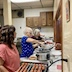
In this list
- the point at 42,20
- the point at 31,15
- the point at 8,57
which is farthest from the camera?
the point at 31,15

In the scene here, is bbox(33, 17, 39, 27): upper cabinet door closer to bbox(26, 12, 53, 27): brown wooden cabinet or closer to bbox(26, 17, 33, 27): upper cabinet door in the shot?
bbox(26, 12, 53, 27): brown wooden cabinet

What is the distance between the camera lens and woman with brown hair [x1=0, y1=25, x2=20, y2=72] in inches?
63.5

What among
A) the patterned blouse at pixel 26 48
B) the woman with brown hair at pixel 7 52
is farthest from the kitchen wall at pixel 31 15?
the woman with brown hair at pixel 7 52

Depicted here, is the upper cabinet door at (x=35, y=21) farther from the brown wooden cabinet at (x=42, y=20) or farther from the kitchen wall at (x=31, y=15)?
the kitchen wall at (x=31, y=15)

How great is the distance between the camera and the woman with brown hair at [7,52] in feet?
5.29

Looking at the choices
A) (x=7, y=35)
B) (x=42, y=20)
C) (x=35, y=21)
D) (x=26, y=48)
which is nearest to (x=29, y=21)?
(x=35, y=21)

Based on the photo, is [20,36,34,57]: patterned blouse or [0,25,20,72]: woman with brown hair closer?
[0,25,20,72]: woman with brown hair

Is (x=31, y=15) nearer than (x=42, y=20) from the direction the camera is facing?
No

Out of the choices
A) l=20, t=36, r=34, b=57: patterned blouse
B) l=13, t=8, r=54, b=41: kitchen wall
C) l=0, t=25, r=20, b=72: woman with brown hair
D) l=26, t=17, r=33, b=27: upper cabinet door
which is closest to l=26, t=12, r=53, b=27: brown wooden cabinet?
l=26, t=17, r=33, b=27: upper cabinet door

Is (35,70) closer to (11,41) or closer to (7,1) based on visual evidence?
(11,41)

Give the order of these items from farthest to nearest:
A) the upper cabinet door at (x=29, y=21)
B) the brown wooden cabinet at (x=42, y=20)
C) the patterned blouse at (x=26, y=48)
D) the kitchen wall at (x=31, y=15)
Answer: the kitchen wall at (x=31, y=15)
the upper cabinet door at (x=29, y=21)
the brown wooden cabinet at (x=42, y=20)
the patterned blouse at (x=26, y=48)

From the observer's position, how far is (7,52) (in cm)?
166

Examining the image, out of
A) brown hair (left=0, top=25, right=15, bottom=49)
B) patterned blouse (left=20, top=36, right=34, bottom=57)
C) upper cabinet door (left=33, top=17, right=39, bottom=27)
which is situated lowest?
patterned blouse (left=20, top=36, right=34, bottom=57)

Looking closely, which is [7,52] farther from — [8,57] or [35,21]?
[35,21]
